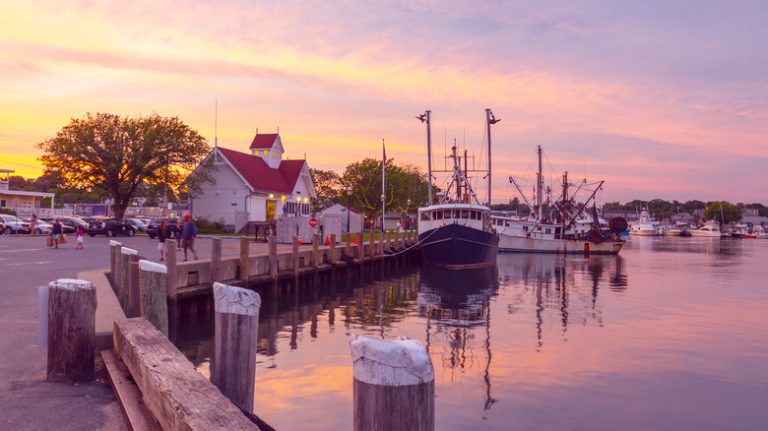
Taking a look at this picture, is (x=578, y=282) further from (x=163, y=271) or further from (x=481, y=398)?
(x=163, y=271)

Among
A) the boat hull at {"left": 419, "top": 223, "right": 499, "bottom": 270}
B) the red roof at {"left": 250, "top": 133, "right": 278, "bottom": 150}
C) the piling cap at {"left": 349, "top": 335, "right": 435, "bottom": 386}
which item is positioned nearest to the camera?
the piling cap at {"left": 349, "top": 335, "right": 435, "bottom": 386}

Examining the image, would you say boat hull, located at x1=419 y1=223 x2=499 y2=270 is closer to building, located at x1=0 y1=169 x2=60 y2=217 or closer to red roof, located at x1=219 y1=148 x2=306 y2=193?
red roof, located at x1=219 y1=148 x2=306 y2=193

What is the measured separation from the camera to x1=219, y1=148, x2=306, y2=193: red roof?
56188mm

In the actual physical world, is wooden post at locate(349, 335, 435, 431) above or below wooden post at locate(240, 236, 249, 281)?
above

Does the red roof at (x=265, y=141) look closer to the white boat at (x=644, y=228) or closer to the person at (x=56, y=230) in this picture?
the person at (x=56, y=230)

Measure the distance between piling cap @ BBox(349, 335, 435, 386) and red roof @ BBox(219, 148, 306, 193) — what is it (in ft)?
176

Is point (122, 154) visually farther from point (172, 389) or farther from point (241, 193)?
point (172, 389)

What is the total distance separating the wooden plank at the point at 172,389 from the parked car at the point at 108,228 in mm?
42552

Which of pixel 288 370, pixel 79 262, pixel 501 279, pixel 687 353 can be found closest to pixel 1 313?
pixel 288 370

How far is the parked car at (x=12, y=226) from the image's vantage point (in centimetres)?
4753

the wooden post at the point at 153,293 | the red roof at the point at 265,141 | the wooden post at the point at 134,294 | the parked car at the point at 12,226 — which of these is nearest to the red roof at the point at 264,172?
the red roof at the point at 265,141

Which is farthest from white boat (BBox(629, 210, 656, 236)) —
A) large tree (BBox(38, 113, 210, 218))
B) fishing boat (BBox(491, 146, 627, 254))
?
large tree (BBox(38, 113, 210, 218))

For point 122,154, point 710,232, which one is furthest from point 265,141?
point 710,232

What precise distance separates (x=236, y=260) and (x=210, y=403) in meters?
15.9
